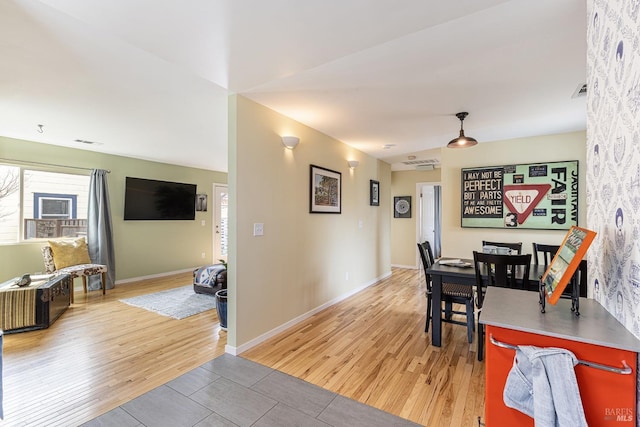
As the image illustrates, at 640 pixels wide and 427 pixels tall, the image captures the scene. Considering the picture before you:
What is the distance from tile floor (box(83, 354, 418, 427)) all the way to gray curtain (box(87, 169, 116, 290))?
373cm

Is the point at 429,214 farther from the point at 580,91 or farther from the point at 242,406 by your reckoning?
the point at 242,406

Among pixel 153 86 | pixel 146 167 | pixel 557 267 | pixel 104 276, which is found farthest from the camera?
pixel 146 167

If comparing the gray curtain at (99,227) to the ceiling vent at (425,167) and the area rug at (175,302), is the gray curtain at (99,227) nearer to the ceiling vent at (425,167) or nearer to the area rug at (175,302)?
the area rug at (175,302)

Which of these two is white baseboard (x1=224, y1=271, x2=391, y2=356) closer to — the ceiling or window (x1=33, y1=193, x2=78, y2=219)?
the ceiling

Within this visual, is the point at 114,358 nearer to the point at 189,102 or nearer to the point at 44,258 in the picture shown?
the point at 189,102

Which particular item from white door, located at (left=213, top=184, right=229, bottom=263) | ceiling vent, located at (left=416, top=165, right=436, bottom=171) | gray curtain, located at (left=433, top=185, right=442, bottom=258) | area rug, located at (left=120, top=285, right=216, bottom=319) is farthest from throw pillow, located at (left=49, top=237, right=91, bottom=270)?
gray curtain, located at (left=433, top=185, right=442, bottom=258)

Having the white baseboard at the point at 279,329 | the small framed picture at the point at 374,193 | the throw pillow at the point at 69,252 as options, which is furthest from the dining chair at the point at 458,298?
the throw pillow at the point at 69,252

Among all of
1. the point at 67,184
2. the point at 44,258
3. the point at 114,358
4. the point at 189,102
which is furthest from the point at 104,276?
the point at 189,102

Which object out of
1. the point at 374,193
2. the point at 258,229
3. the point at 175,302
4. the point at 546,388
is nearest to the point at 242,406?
the point at 258,229

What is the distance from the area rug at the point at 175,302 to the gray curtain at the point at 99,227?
3.38 ft

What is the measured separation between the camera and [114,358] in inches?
103

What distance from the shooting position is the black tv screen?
548 cm

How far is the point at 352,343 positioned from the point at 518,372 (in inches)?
79.7

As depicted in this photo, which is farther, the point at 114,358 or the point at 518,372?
the point at 114,358
